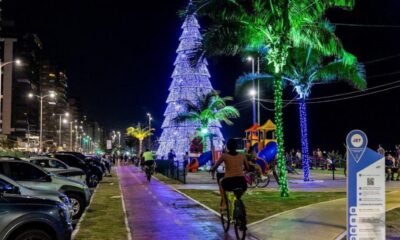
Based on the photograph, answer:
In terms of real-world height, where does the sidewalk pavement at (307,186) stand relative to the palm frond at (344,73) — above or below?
below

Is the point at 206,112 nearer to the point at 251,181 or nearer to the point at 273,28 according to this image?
the point at 251,181

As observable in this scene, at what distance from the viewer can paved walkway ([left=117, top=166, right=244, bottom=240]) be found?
12.4 metres

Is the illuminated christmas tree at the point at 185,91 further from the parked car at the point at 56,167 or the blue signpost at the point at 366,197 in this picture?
the blue signpost at the point at 366,197

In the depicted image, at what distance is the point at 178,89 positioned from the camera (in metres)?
56.8

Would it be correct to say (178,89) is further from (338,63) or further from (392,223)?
(392,223)

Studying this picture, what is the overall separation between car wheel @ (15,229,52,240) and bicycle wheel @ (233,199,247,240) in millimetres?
4181

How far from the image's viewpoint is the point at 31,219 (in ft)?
27.9

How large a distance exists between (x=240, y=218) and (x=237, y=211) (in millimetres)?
178

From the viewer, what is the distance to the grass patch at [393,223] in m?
12.5

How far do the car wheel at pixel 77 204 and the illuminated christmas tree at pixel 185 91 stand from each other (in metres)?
36.3

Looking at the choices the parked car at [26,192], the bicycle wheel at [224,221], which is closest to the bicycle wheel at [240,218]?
the bicycle wheel at [224,221]

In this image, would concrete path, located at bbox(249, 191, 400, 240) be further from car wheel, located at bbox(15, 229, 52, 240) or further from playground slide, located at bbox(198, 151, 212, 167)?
playground slide, located at bbox(198, 151, 212, 167)

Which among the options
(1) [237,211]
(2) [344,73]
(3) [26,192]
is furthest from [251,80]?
(3) [26,192]

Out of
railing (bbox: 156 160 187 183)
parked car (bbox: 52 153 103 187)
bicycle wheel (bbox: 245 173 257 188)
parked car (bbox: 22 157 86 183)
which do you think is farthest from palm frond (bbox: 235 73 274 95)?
parked car (bbox: 22 157 86 183)
